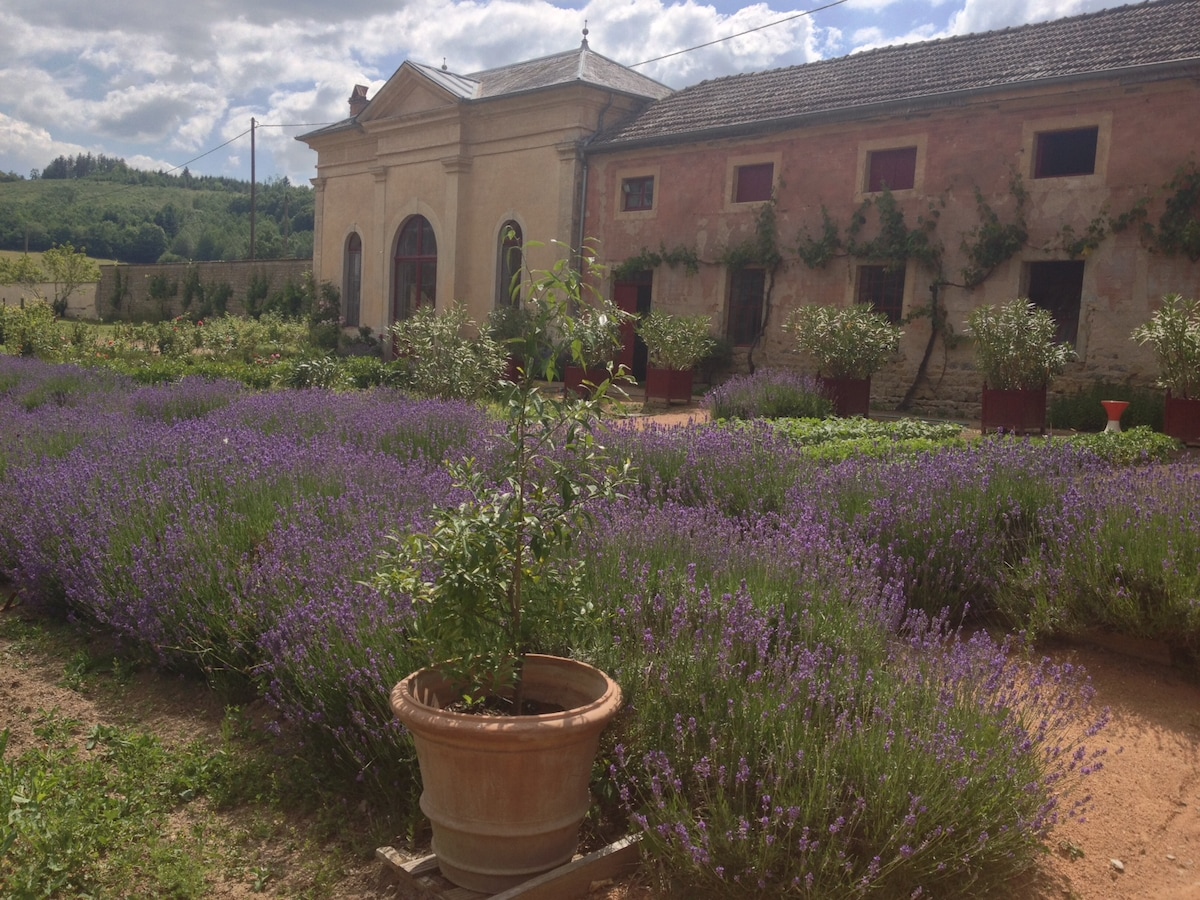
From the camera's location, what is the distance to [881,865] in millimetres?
2400

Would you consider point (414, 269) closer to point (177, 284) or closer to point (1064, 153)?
point (1064, 153)

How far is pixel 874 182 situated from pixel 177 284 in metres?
28.7

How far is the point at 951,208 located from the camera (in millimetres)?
13727

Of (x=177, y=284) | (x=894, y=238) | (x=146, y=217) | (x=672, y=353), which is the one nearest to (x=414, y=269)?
(x=672, y=353)

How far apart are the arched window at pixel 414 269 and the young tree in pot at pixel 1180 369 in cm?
1489

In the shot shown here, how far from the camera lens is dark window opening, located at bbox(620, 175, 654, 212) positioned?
1762 centimetres

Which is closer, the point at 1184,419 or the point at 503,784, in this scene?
the point at 503,784

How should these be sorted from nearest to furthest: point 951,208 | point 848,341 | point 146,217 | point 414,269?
point 848,341
point 951,208
point 414,269
point 146,217

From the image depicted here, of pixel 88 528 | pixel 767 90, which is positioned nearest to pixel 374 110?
pixel 767 90

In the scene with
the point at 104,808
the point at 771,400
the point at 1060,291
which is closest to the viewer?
the point at 104,808

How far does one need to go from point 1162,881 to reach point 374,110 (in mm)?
22439

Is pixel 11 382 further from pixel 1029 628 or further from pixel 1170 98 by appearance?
pixel 1170 98

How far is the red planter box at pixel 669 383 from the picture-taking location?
14.8 metres

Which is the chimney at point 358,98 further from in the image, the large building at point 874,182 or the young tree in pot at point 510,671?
the young tree in pot at point 510,671
